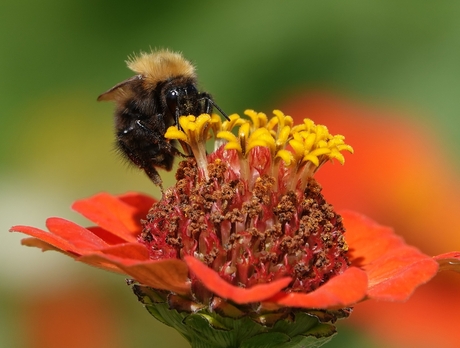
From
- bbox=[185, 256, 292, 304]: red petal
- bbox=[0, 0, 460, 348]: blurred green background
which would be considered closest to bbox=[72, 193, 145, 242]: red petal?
bbox=[185, 256, 292, 304]: red petal

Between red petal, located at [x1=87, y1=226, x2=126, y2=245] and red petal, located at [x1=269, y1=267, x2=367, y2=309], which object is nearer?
red petal, located at [x1=269, y1=267, x2=367, y2=309]

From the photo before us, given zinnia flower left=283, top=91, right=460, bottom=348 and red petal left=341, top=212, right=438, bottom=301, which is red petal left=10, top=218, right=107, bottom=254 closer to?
red petal left=341, top=212, right=438, bottom=301

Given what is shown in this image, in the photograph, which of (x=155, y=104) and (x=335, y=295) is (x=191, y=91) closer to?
(x=155, y=104)

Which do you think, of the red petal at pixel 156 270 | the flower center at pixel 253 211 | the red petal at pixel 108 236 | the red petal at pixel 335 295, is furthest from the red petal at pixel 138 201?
the red petal at pixel 335 295

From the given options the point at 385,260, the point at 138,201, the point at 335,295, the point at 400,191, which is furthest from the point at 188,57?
the point at 335,295

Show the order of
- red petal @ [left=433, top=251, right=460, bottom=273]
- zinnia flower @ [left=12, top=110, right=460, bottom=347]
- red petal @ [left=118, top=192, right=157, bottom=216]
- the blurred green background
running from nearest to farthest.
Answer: zinnia flower @ [left=12, top=110, right=460, bottom=347]
red petal @ [left=433, top=251, right=460, bottom=273]
red petal @ [left=118, top=192, right=157, bottom=216]
the blurred green background

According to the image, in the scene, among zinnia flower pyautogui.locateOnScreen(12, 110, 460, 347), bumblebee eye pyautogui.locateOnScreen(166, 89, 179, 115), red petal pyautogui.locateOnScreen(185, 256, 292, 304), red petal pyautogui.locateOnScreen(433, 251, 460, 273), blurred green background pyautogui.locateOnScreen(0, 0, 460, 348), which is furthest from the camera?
blurred green background pyautogui.locateOnScreen(0, 0, 460, 348)

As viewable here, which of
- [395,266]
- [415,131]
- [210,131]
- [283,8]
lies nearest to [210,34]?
[283,8]
